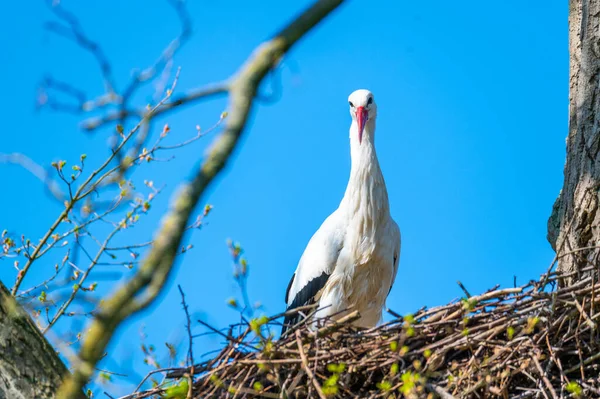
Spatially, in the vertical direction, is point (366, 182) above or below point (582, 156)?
above

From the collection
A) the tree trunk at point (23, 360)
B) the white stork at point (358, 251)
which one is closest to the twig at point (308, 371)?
the tree trunk at point (23, 360)

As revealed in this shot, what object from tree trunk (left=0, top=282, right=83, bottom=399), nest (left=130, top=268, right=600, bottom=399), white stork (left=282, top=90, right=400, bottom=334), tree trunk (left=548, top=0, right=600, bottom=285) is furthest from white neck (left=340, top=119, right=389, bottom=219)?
tree trunk (left=0, top=282, right=83, bottom=399)

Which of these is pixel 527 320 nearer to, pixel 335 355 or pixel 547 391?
pixel 547 391

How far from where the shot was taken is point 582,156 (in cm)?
399

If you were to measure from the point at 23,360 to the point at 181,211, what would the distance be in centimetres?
85

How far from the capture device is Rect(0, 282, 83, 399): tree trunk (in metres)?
2.33

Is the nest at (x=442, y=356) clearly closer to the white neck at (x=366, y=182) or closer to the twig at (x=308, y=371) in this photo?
the twig at (x=308, y=371)

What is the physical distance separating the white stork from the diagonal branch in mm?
3303

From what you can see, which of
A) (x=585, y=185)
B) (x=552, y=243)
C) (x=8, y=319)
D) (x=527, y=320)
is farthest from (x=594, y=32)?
(x=8, y=319)

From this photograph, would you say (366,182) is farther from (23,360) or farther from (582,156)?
(23,360)

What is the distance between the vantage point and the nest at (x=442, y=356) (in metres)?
3.12

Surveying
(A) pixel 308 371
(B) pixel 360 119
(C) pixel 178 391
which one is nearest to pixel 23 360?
(C) pixel 178 391

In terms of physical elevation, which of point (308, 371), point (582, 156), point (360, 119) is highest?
point (360, 119)

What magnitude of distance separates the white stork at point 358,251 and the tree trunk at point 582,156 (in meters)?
1.29
